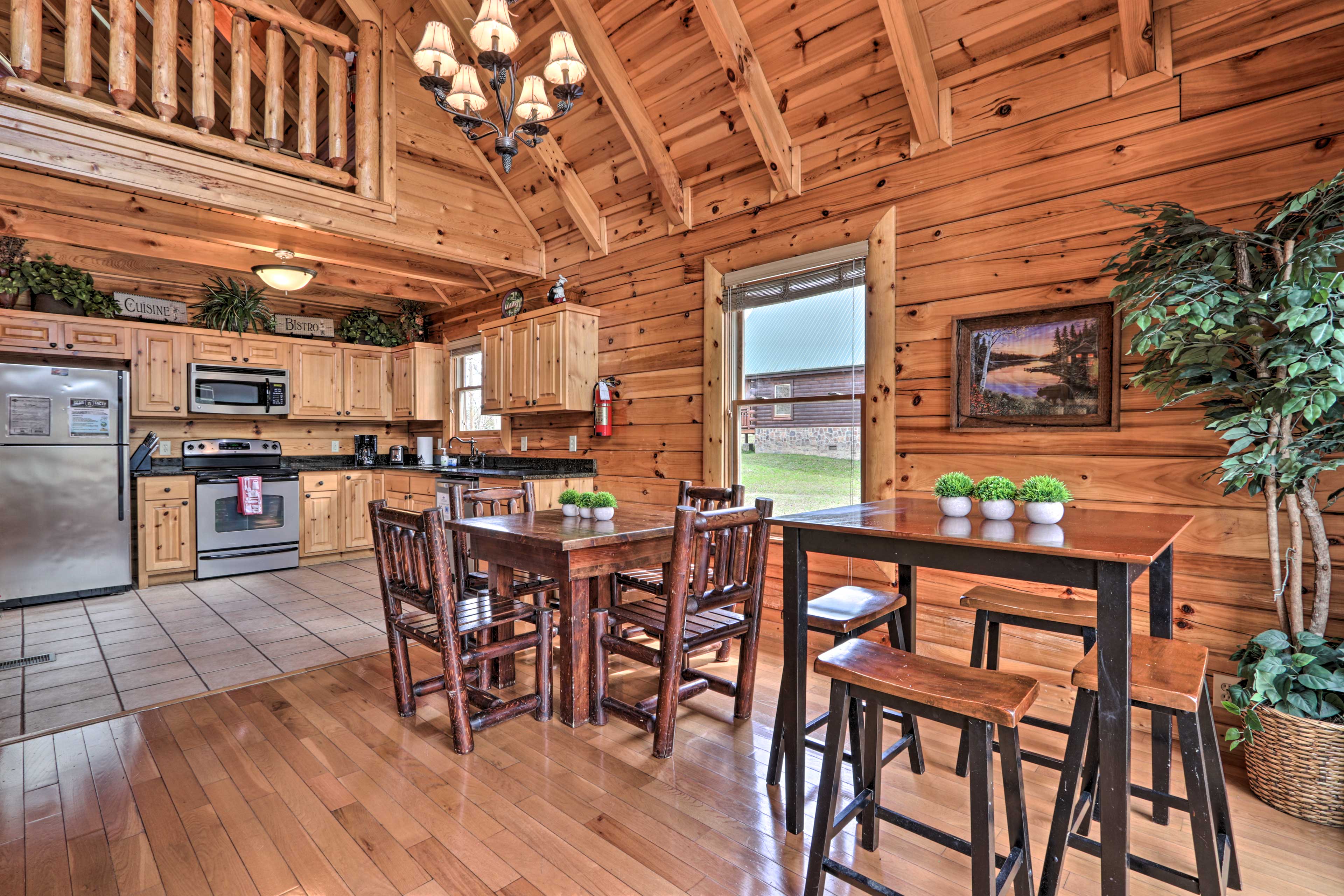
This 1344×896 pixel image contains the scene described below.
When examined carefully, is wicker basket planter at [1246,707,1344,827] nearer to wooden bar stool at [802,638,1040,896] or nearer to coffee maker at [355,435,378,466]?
wooden bar stool at [802,638,1040,896]

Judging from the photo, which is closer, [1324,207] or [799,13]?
[1324,207]

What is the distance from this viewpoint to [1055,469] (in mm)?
2662

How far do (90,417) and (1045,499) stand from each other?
19.4 feet

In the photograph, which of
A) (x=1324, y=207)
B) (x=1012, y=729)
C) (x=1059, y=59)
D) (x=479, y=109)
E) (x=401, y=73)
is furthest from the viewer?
(x=401, y=73)

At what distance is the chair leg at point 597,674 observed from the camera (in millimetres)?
2518

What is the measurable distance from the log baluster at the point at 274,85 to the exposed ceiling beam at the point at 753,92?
2.52 metres

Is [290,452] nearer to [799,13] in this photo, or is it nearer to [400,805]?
[400,805]

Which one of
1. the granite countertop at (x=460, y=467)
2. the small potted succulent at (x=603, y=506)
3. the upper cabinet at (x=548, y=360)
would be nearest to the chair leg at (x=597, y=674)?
the small potted succulent at (x=603, y=506)

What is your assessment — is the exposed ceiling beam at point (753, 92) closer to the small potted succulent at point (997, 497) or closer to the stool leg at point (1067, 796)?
the small potted succulent at point (997, 497)

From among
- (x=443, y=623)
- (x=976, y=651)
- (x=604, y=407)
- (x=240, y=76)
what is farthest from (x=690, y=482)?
(x=240, y=76)

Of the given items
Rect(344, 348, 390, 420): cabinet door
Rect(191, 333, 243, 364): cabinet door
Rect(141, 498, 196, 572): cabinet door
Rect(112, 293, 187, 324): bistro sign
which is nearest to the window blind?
Rect(344, 348, 390, 420): cabinet door

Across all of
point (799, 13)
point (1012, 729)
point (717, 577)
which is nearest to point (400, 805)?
point (717, 577)

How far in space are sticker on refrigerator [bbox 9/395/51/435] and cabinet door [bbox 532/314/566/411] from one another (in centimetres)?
330

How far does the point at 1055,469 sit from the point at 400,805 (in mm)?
2735
